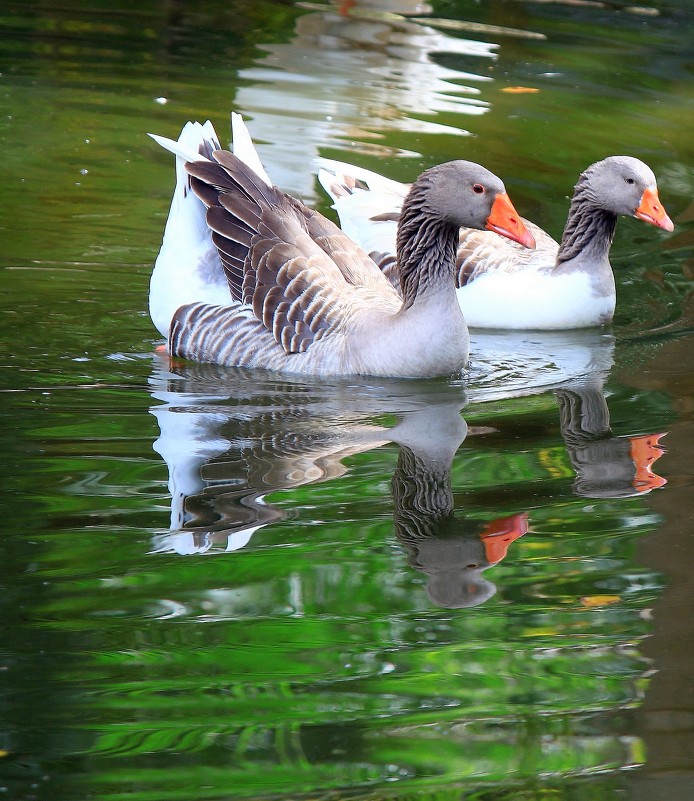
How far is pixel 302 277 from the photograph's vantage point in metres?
7.20

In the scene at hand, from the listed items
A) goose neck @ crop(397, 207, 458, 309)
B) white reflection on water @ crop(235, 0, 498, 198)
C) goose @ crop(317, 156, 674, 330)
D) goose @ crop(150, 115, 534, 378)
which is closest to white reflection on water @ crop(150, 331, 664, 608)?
goose @ crop(150, 115, 534, 378)

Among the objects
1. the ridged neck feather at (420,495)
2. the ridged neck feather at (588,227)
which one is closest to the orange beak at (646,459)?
the ridged neck feather at (420,495)

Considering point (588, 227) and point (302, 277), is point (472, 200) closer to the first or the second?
point (302, 277)

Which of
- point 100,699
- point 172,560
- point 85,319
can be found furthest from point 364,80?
point 100,699

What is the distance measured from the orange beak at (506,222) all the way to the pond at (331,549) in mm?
797

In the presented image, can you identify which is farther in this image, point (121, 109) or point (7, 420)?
point (121, 109)

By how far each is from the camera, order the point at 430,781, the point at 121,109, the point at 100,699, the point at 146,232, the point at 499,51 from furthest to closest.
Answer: the point at 499,51
the point at 121,109
the point at 146,232
the point at 100,699
the point at 430,781

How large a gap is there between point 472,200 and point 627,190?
1644 mm

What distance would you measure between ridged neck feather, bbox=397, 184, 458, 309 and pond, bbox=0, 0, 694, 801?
574 mm

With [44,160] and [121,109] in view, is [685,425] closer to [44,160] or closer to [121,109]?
[44,160]

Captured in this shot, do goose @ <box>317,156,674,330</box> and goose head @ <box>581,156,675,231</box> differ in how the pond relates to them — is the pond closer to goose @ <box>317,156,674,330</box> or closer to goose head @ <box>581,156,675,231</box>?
goose @ <box>317,156,674,330</box>

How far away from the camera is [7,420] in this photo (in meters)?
6.16

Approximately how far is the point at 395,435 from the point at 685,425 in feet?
4.59

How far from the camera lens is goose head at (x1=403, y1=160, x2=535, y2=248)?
271 inches
